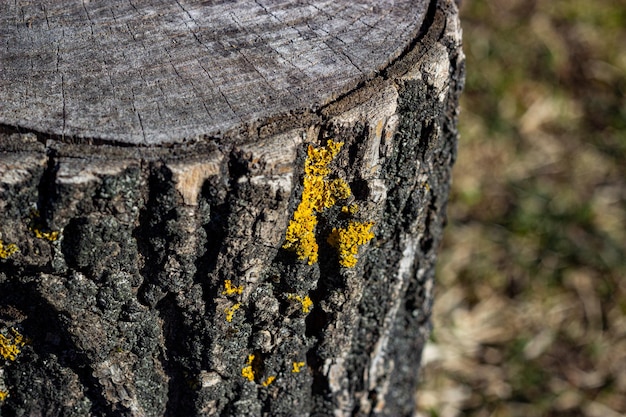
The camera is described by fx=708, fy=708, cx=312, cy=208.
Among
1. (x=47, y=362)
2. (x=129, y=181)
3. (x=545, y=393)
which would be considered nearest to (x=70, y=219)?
(x=129, y=181)

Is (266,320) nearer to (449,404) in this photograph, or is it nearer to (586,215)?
(449,404)

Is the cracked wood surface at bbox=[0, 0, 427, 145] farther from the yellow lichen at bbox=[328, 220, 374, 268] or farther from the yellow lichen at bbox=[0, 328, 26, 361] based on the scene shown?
the yellow lichen at bbox=[0, 328, 26, 361]

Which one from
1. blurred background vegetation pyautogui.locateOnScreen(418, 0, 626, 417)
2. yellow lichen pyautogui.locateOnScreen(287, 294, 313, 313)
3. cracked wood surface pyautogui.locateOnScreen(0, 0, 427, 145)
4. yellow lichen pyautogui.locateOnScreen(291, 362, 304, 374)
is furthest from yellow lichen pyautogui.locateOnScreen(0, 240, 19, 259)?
blurred background vegetation pyautogui.locateOnScreen(418, 0, 626, 417)

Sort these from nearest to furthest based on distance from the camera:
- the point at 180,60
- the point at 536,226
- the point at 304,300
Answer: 1. the point at 180,60
2. the point at 304,300
3. the point at 536,226

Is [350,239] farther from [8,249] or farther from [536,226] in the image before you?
[536,226]

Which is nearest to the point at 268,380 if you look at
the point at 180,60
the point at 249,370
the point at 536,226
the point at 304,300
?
the point at 249,370

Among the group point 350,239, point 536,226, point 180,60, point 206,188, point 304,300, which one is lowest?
point 536,226
